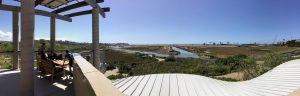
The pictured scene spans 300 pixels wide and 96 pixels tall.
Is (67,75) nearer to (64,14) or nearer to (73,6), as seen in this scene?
(73,6)

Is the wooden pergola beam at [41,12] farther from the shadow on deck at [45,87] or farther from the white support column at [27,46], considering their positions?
the white support column at [27,46]

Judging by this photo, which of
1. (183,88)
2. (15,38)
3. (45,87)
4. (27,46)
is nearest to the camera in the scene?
(27,46)

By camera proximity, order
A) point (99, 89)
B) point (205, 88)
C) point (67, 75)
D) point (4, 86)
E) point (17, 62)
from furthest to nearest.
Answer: point (17, 62) → point (67, 75) → point (205, 88) → point (4, 86) → point (99, 89)

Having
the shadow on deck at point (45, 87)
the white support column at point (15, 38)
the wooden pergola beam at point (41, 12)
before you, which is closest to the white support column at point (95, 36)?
the shadow on deck at point (45, 87)

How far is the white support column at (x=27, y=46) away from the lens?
134 inches

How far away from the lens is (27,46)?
11.4 feet

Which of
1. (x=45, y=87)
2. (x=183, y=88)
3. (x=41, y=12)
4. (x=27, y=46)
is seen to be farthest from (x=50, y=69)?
(x=183, y=88)

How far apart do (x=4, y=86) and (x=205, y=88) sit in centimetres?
442

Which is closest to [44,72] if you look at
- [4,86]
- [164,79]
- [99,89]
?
[4,86]

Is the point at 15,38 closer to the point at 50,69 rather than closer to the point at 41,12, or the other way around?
the point at 41,12

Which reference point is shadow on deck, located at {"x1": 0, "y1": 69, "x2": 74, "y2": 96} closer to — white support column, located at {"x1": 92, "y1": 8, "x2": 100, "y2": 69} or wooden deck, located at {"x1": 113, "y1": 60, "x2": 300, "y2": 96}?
wooden deck, located at {"x1": 113, "y1": 60, "x2": 300, "y2": 96}

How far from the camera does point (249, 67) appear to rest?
1202cm

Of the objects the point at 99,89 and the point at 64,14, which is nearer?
the point at 99,89

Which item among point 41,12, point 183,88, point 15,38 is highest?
point 41,12
